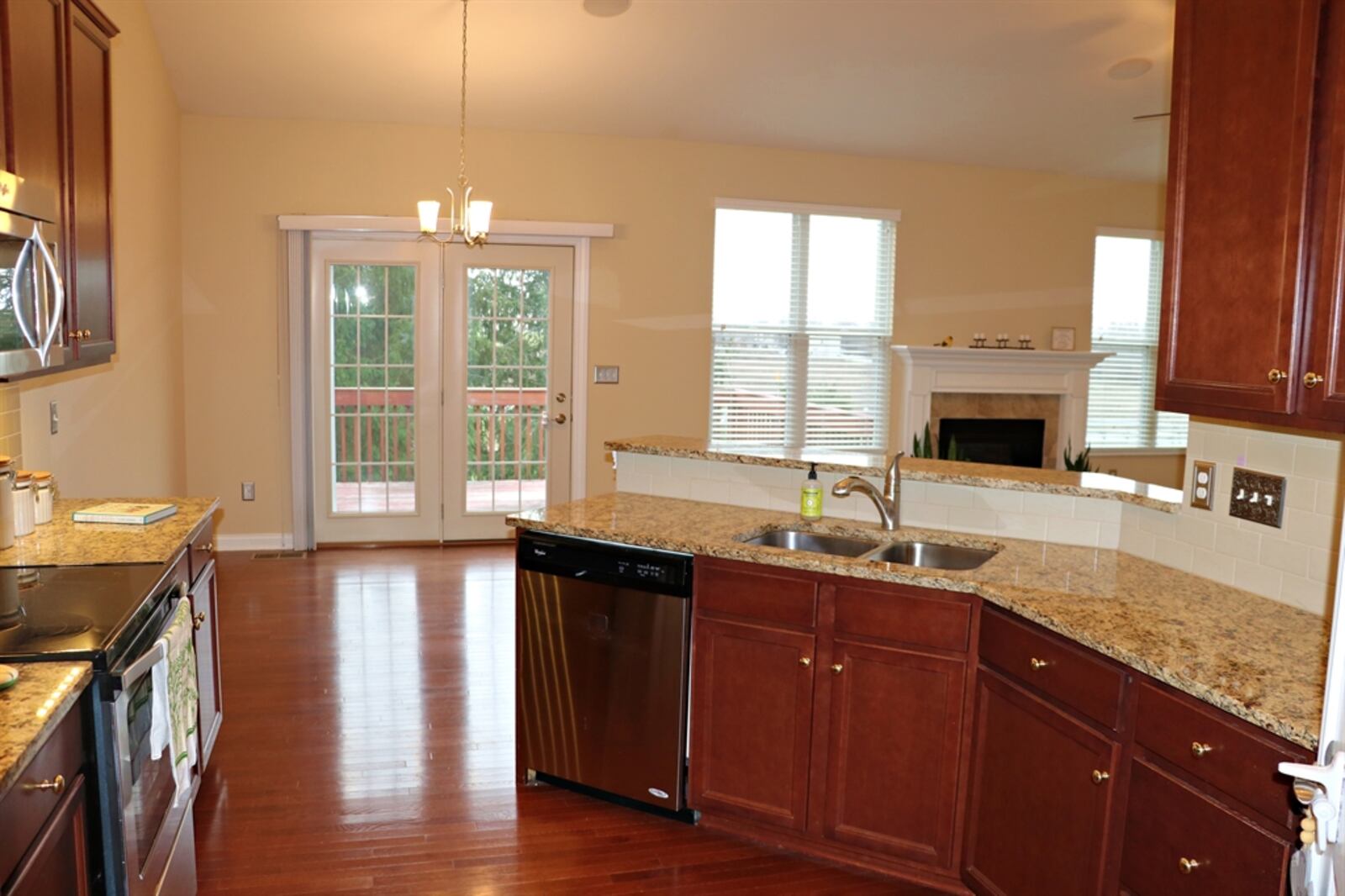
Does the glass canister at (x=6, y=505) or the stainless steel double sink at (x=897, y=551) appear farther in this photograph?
the stainless steel double sink at (x=897, y=551)

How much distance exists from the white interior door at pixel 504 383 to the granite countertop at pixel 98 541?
11.2 feet

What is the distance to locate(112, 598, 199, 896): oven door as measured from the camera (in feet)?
6.32

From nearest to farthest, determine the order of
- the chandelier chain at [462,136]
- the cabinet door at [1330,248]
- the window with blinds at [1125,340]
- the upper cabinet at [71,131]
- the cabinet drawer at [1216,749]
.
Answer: the cabinet drawer at [1216,749]
the cabinet door at [1330,248]
the upper cabinet at [71,131]
the chandelier chain at [462,136]
the window with blinds at [1125,340]

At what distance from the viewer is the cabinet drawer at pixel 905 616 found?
261 centimetres

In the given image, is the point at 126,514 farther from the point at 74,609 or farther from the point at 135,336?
the point at 135,336

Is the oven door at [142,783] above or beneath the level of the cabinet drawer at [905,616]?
beneath

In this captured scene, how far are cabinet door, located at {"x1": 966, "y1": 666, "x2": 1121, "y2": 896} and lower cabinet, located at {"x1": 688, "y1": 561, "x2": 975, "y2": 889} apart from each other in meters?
0.09

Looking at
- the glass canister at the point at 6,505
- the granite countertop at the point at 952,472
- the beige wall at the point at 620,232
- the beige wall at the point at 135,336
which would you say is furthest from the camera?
the beige wall at the point at 620,232

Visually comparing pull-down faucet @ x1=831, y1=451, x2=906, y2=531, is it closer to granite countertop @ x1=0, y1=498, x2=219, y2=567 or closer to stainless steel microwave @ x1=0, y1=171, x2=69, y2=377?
granite countertop @ x1=0, y1=498, x2=219, y2=567

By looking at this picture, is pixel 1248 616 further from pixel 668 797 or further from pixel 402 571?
pixel 402 571

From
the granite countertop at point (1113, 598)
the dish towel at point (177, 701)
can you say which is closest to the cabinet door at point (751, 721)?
the granite countertop at point (1113, 598)

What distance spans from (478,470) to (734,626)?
4156 mm

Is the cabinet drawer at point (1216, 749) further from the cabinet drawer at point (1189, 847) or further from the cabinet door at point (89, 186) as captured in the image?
the cabinet door at point (89, 186)

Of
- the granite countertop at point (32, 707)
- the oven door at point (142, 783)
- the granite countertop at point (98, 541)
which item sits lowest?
the oven door at point (142, 783)
